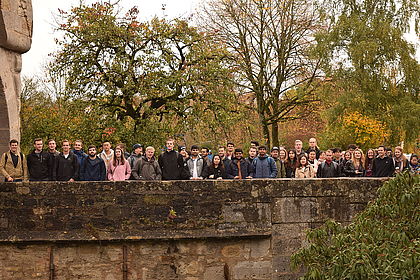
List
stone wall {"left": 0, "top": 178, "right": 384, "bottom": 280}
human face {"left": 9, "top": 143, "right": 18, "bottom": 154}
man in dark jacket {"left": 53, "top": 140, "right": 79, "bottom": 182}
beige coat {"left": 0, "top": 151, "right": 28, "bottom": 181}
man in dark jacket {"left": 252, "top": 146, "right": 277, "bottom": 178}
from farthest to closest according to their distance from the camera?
man in dark jacket {"left": 252, "top": 146, "right": 277, "bottom": 178}, man in dark jacket {"left": 53, "top": 140, "right": 79, "bottom": 182}, human face {"left": 9, "top": 143, "right": 18, "bottom": 154}, beige coat {"left": 0, "top": 151, "right": 28, "bottom": 181}, stone wall {"left": 0, "top": 178, "right": 384, "bottom": 280}

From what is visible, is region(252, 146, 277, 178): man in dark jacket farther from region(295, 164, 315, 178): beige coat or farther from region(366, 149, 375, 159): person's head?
region(366, 149, 375, 159): person's head

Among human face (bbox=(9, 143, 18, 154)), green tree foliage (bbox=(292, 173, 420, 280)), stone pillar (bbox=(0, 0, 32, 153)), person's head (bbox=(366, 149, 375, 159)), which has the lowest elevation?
green tree foliage (bbox=(292, 173, 420, 280))

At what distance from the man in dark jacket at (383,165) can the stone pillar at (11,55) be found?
6.10 metres

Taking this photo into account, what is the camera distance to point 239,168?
36.1 ft

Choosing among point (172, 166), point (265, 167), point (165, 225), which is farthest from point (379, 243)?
point (172, 166)

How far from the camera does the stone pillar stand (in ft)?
33.3

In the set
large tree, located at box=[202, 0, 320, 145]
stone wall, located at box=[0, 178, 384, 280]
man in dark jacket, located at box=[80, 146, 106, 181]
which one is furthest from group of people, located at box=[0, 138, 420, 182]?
large tree, located at box=[202, 0, 320, 145]

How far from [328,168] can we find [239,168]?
153 cm

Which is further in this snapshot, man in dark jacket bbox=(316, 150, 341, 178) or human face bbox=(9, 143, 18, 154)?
man in dark jacket bbox=(316, 150, 341, 178)

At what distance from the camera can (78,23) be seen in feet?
56.6

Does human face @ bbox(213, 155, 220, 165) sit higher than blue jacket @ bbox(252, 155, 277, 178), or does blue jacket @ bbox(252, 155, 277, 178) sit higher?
human face @ bbox(213, 155, 220, 165)

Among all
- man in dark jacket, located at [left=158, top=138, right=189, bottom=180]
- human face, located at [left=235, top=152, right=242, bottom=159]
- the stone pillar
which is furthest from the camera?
human face, located at [left=235, top=152, right=242, bottom=159]

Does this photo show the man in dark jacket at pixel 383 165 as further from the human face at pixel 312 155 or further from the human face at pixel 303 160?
the human face at pixel 303 160

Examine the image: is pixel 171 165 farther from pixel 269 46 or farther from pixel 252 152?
pixel 269 46
